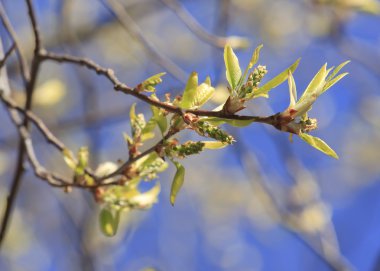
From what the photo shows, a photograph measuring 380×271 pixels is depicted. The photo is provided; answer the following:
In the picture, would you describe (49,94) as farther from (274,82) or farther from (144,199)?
(274,82)

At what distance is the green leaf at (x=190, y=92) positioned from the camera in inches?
46.7

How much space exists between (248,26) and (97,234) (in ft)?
9.65

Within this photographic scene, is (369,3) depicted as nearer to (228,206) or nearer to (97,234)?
(97,234)

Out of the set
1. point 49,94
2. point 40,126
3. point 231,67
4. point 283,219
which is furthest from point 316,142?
point 283,219

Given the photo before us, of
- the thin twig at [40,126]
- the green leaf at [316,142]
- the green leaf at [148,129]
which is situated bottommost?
the green leaf at [316,142]

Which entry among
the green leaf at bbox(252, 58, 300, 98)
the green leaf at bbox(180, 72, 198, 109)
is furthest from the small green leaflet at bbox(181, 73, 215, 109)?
the green leaf at bbox(252, 58, 300, 98)

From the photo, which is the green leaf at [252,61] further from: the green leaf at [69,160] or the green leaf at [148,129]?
the green leaf at [69,160]

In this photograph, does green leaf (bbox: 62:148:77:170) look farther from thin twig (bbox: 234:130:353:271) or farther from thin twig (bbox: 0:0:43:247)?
thin twig (bbox: 234:130:353:271)

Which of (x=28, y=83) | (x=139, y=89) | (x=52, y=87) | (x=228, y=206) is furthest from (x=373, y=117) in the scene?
(x=139, y=89)

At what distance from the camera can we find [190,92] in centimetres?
121

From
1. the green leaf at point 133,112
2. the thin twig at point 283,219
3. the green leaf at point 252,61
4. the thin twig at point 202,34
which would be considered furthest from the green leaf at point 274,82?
the thin twig at point 283,219

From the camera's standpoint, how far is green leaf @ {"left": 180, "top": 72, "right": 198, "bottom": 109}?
1.19m

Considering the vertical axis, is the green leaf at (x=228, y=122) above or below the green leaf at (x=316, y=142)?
above

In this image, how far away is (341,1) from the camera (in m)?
2.71
